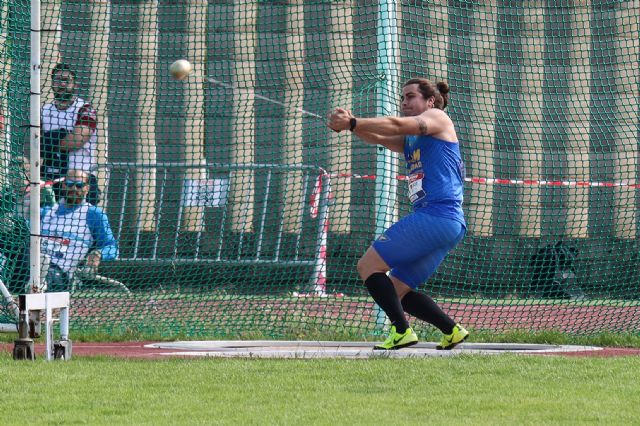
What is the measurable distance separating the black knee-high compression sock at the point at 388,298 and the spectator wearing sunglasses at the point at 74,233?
3.84m

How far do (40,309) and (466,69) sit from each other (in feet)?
17.8

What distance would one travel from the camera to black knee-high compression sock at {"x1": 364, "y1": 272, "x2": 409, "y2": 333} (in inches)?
328

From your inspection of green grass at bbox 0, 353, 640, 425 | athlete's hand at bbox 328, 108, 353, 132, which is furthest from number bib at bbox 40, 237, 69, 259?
athlete's hand at bbox 328, 108, 353, 132

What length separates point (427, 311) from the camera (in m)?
8.59

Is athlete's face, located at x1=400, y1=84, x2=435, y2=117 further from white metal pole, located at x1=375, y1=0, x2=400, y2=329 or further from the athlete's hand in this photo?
white metal pole, located at x1=375, y1=0, x2=400, y2=329

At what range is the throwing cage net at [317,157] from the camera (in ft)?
35.4

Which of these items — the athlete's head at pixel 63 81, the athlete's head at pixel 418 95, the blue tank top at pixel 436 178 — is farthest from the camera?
the athlete's head at pixel 63 81

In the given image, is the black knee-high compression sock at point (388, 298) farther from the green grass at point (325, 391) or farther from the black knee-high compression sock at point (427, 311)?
the green grass at point (325, 391)

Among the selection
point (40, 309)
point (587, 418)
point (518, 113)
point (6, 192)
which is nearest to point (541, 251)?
point (518, 113)

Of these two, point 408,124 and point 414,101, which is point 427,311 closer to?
point 408,124

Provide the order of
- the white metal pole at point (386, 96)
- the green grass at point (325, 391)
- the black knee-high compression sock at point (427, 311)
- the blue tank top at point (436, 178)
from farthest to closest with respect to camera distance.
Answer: the white metal pole at point (386, 96) < the black knee-high compression sock at point (427, 311) < the blue tank top at point (436, 178) < the green grass at point (325, 391)

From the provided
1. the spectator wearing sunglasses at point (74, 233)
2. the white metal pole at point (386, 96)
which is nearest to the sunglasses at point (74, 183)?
the spectator wearing sunglasses at point (74, 233)

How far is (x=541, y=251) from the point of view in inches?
545

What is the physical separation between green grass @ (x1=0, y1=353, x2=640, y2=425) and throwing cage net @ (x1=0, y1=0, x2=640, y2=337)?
9.23ft
